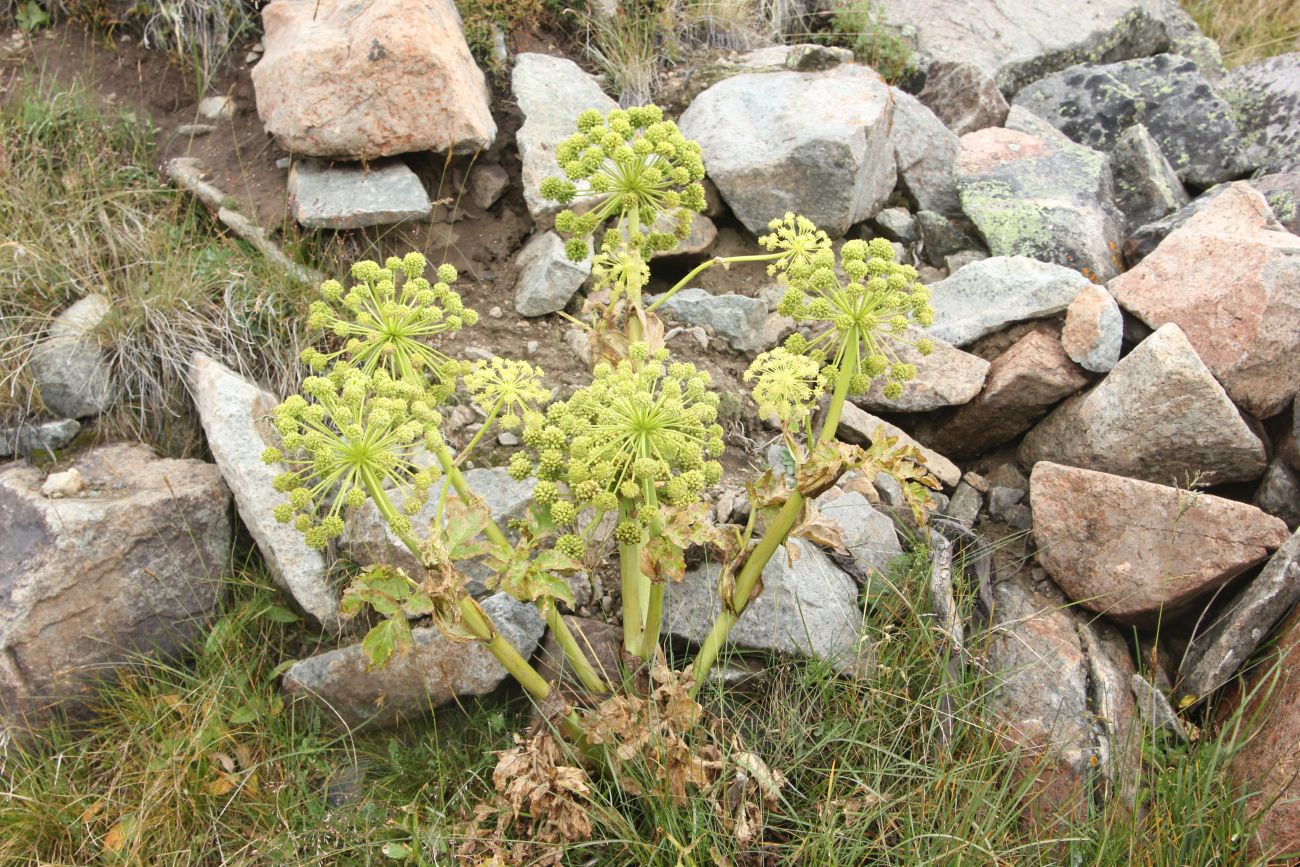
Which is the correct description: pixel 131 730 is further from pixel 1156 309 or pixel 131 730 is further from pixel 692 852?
pixel 1156 309

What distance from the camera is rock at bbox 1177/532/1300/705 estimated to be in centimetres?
334

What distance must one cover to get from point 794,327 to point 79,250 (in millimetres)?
3145

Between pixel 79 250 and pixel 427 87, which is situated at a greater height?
pixel 427 87

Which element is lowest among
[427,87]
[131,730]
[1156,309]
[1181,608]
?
[131,730]

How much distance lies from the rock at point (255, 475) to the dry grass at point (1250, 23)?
700 centimetres

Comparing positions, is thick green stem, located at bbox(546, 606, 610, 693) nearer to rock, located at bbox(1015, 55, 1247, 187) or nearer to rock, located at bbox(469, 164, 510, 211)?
rock, located at bbox(469, 164, 510, 211)

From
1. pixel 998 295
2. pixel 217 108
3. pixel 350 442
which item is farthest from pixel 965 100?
pixel 350 442

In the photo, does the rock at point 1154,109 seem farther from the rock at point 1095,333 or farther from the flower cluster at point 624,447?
the flower cluster at point 624,447

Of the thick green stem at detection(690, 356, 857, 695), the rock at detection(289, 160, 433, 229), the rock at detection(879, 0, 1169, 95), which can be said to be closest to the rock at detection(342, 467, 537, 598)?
the thick green stem at detection(690, 356, 857, 695)

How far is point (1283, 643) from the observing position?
331 centimetres

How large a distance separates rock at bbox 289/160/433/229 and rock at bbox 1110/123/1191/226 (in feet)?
11.1

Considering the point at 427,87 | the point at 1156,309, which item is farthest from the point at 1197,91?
the point at 427,87

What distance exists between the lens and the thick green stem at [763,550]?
2863 mm

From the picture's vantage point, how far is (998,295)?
432 centimetres
